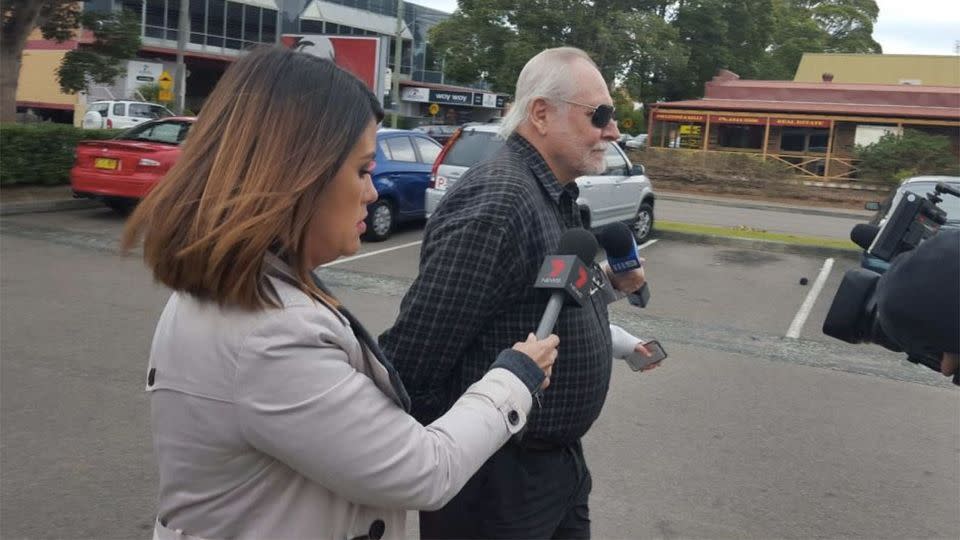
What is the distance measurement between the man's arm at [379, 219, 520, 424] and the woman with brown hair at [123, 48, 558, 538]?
664 millimetres

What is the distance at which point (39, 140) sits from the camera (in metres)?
13.7

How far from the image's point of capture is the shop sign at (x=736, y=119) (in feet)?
116

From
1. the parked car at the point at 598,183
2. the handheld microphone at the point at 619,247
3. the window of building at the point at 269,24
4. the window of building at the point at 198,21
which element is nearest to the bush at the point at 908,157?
the parked car at the point at 598,183

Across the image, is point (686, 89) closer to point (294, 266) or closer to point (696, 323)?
point (696, 323)

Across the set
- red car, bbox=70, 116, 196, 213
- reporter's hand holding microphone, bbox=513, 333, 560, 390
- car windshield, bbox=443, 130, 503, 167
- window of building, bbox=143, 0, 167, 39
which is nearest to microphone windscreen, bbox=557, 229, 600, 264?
reporter's hand holding microphone, bbox=513, 333, 560, 390

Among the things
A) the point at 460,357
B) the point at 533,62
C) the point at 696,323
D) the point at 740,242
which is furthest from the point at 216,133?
the point at 740,242

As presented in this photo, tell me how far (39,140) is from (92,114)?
573 inches

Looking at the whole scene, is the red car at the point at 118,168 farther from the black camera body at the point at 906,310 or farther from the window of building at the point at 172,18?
the window of building at the point at 172,18

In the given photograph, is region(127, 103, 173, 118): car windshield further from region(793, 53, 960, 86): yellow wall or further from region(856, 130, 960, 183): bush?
region(793, 53, 960, 86): yellow wall

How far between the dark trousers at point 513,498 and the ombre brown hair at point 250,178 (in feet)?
3.19

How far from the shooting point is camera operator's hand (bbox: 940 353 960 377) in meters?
1.58

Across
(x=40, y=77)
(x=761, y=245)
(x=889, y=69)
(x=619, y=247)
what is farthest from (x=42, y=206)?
(x=889, y=69)

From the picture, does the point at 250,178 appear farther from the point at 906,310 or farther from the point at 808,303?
the point at 808,303

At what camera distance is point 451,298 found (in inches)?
91.7
